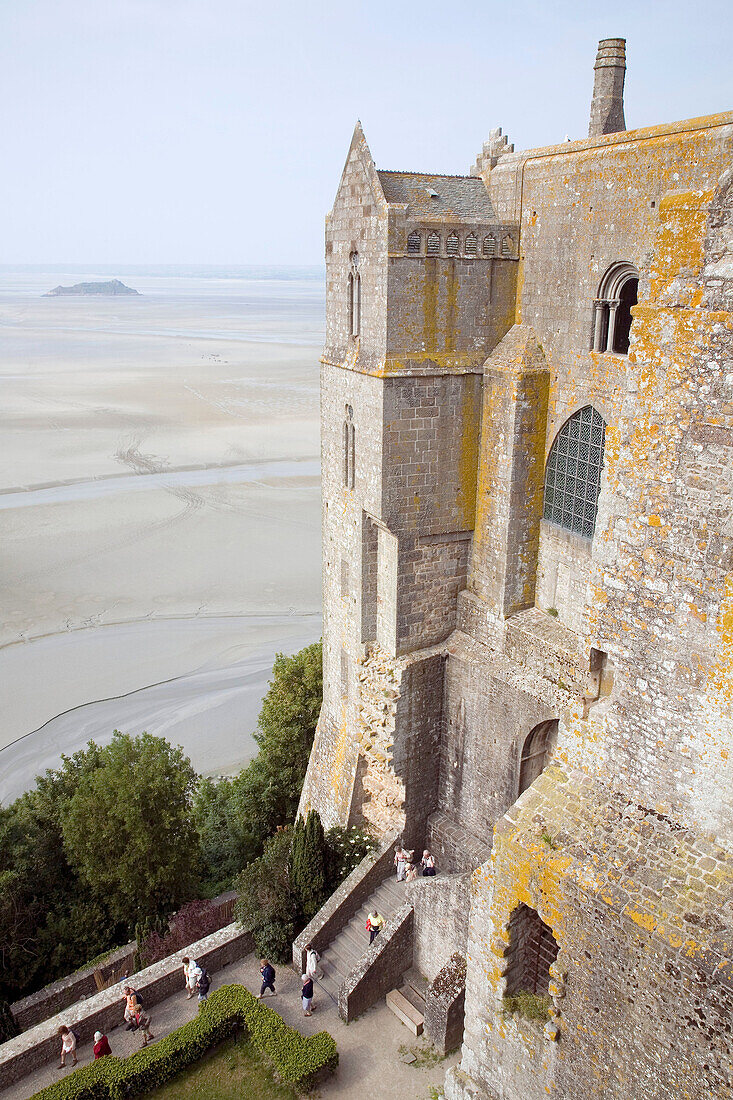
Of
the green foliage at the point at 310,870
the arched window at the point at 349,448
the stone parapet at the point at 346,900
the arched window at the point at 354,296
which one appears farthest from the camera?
the green foliage at the point at 310,870

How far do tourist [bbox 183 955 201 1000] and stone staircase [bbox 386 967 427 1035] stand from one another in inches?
146

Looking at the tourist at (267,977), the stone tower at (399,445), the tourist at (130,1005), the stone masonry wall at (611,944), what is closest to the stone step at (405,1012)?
the tourist at (267,977)

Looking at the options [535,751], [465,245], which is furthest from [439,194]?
[535,751]

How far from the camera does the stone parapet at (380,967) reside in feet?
49.1

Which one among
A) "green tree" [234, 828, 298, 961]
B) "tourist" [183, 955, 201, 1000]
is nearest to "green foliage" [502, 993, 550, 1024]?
"green tree" [234, 828, 298, 961]

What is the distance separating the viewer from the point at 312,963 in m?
15.6

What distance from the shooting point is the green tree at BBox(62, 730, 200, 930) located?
17.5 m

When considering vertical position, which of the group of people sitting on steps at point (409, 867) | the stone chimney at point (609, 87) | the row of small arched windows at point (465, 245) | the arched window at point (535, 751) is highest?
the stone chimney at point (609, 87)

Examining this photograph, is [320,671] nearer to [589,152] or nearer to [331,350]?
[331,350]

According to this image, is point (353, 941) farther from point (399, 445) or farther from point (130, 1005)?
point (399, 445)

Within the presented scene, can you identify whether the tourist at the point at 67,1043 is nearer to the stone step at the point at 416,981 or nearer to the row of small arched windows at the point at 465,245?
the stone step at the point at 416,981

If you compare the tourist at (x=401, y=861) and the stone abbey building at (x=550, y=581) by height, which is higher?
the stone abbey building at (x=550, y=581)

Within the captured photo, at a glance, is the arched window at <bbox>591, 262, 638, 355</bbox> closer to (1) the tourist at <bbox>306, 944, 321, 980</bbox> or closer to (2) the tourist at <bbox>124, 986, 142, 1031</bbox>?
(1) the tourist at <bbox>306, 944, 321, 980</bbox>

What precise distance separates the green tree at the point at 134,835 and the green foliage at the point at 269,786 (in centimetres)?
200
